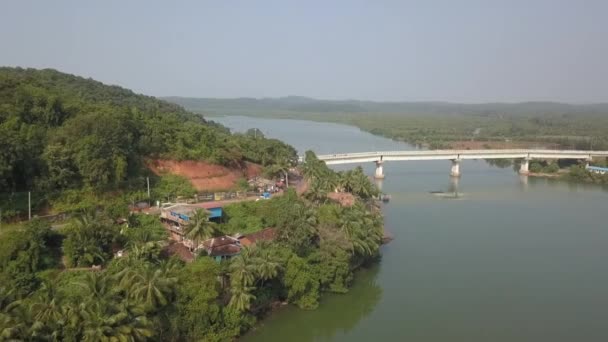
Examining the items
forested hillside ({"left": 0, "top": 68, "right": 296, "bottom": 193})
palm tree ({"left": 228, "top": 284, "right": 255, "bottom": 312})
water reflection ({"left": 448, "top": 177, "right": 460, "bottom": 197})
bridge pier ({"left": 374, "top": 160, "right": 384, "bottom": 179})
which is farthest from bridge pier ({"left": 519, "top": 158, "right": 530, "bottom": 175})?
palm tree ({"left": 228, "top": 284, "right": 255, "bottom": 312})

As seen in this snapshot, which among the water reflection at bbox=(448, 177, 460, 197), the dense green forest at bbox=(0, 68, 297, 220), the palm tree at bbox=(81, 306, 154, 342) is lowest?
the water reflection at bbox=(448, 177, 460, 197)

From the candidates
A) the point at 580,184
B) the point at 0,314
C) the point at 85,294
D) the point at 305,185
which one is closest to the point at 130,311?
the point at 85,294

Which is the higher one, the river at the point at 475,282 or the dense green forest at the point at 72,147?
the dense green forest at the point at 72,147

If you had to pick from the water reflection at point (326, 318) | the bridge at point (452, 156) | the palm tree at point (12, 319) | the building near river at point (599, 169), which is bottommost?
the water reflection at point (326, 318)

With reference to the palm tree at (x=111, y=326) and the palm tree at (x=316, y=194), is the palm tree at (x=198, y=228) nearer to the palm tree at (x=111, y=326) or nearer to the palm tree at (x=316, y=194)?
the palm tree at (x=111, y=326)

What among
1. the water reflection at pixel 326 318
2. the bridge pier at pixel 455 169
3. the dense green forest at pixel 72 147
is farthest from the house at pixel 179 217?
the bridge pier at pixel 455 169

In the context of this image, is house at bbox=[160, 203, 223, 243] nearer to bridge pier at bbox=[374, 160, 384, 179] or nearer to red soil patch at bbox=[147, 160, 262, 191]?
red soil patch at bbox=[147, 160, 262, 191]

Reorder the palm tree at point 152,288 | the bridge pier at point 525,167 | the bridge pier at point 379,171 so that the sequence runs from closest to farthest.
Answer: the palm tree at point 152,288 < the bridge pier at point 379,171 < the bridge pier at point 525,167
